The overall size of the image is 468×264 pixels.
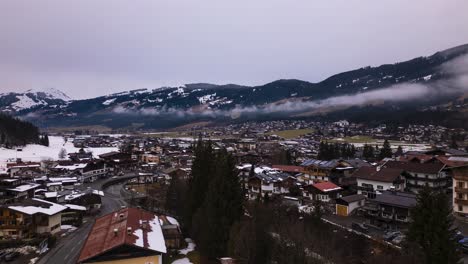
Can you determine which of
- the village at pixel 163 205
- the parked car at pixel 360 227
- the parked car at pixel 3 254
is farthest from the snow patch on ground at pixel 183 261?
the parked car at pixel 3 254

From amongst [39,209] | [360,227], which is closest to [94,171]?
[39,209]

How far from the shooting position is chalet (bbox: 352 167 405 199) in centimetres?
3216

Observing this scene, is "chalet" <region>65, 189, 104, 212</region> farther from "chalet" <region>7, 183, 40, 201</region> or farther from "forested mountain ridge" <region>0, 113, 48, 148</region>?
"forested mountain ridge" <region>0, 113, 48, 148</region>

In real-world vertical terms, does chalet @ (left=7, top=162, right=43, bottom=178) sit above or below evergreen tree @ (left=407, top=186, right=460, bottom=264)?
below

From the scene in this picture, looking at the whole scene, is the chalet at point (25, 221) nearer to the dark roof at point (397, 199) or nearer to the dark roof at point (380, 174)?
the dark roof at point (397, 199)

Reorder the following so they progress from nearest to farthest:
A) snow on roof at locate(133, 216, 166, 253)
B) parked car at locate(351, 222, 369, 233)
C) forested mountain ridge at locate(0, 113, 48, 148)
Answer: snow on roof at locate(133, 216, 166, 253)
parked car at locate(351, 222, 369, 233)
forested mountain ridge at locate(0, 113, 48, 148)

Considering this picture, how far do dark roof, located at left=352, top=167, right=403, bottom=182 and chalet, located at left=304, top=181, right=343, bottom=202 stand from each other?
2.65 meters

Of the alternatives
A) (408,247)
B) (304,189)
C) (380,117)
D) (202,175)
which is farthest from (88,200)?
(380,117)

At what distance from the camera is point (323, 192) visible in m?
33.5

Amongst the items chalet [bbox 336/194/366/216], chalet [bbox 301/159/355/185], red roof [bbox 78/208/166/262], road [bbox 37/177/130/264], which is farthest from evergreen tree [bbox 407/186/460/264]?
chalet [bbox 301/159/355/185]

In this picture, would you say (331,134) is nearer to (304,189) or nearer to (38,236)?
Result: (304,189)

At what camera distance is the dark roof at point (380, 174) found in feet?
106

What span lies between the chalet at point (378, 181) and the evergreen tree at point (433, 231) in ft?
56.6

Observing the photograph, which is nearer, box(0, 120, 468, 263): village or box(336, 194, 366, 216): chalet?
box(0, 120, 468, 263): village
